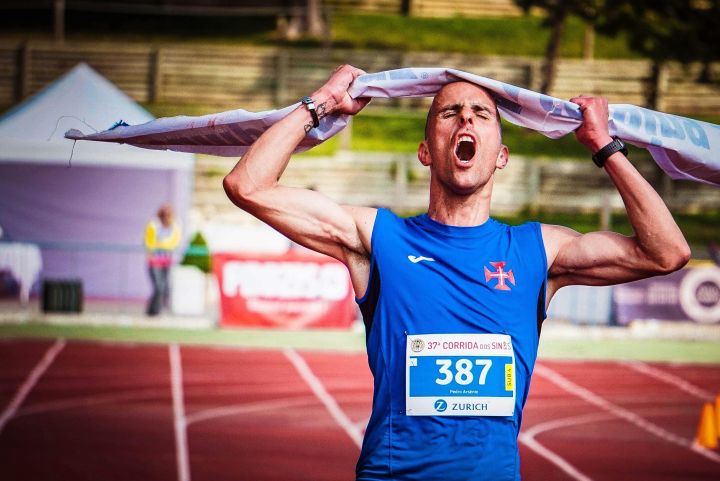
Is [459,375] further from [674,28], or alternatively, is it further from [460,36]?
[460,36]

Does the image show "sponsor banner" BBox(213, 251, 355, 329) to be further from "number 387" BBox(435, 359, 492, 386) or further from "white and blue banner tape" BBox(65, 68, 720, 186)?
"number 387" BBox(435, 359, 492, 386)

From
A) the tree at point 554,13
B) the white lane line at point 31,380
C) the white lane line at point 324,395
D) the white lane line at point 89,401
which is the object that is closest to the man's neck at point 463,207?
the white lane line at point 324,395

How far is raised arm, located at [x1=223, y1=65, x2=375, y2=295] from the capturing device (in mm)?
3887

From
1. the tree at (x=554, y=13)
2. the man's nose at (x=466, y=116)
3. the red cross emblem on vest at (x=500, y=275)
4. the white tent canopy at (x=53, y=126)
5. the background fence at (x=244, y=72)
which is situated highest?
the tree at (x=554, y=13)

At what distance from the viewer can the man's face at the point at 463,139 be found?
12.5ft

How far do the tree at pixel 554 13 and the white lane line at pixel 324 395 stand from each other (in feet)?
47.6

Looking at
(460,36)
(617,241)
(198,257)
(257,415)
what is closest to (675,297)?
(198,257)

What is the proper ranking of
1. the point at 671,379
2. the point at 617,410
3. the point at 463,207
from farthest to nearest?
1. the point at 671,379
2. the point at 617,410
3. the point at 463,207

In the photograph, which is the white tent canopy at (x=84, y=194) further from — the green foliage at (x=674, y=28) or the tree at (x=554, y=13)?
the tree at (x=554, y=13)

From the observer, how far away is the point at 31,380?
1325 centimetres

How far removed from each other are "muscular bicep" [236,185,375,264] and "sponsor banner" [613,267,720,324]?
15.5 m

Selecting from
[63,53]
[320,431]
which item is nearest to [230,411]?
[320,431]

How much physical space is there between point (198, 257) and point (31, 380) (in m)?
6.66

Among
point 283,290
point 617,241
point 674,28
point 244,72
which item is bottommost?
point 283,290
